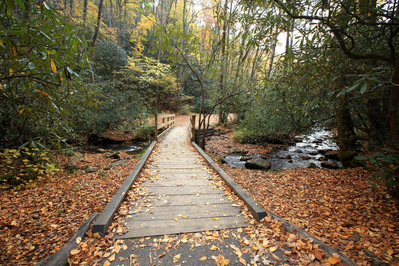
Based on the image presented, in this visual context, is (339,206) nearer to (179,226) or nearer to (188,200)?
(188,200)

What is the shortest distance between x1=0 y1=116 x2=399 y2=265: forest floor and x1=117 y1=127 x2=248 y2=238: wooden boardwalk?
1.66 ft

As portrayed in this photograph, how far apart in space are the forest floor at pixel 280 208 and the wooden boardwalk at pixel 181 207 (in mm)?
507

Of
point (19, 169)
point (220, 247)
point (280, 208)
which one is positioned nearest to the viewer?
point (220, 247)

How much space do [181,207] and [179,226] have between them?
0.46 m

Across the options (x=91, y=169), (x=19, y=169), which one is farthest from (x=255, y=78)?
(x=19, y=169)

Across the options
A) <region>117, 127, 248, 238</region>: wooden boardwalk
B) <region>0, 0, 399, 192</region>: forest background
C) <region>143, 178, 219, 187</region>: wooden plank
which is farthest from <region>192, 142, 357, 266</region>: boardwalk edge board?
<region>0, 0, 399, 192</region>: forest background

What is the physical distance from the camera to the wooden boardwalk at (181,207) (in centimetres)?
222

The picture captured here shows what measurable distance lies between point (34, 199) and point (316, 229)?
4.95 metres

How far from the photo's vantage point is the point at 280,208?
3.50 m

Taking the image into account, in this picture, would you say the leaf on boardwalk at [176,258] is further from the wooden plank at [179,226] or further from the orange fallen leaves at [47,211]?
the orange fallen leaves at [47,211]

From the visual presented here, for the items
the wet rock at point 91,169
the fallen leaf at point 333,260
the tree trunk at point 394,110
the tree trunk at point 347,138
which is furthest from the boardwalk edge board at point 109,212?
the tree trunk at point 347,138

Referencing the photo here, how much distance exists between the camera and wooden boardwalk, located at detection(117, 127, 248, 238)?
222cm

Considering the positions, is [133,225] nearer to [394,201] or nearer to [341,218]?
[341,218]

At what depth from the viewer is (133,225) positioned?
2223mm
